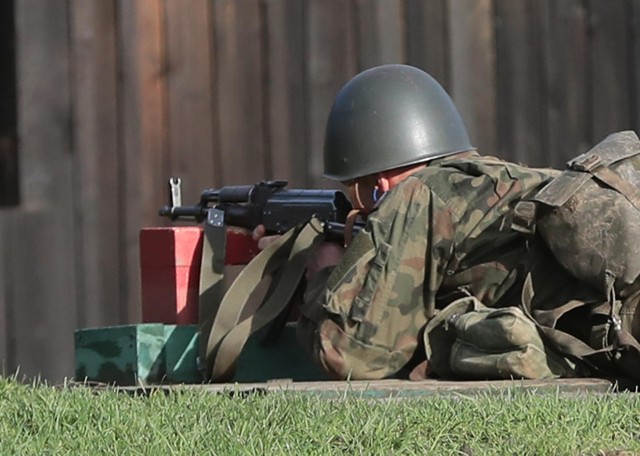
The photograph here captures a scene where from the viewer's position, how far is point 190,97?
786 cm

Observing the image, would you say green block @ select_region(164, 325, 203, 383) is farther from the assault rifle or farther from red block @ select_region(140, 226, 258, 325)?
the assault rifle

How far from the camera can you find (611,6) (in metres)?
8.27

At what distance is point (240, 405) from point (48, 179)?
381 cm

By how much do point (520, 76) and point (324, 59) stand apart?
1.05 m

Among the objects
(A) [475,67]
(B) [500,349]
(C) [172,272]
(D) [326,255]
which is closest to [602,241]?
(B) [500,349]

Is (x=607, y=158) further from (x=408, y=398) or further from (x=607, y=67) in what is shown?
(x=607, y=67)

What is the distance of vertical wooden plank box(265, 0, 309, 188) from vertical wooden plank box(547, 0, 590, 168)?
132 cm

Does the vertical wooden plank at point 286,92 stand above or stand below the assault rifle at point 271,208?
above

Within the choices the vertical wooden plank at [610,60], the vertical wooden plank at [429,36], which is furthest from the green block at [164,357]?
the vertical wooden plank at [610,60]

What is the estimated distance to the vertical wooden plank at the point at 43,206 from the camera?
7.53m

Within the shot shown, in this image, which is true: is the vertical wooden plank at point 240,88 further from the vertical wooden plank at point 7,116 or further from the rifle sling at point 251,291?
the rifle sling at point 251,291

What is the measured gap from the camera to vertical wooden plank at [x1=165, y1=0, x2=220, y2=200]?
7.81m

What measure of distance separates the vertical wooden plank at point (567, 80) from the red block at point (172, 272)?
107 inches

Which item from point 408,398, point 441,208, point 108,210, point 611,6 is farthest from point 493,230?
point 611,6
